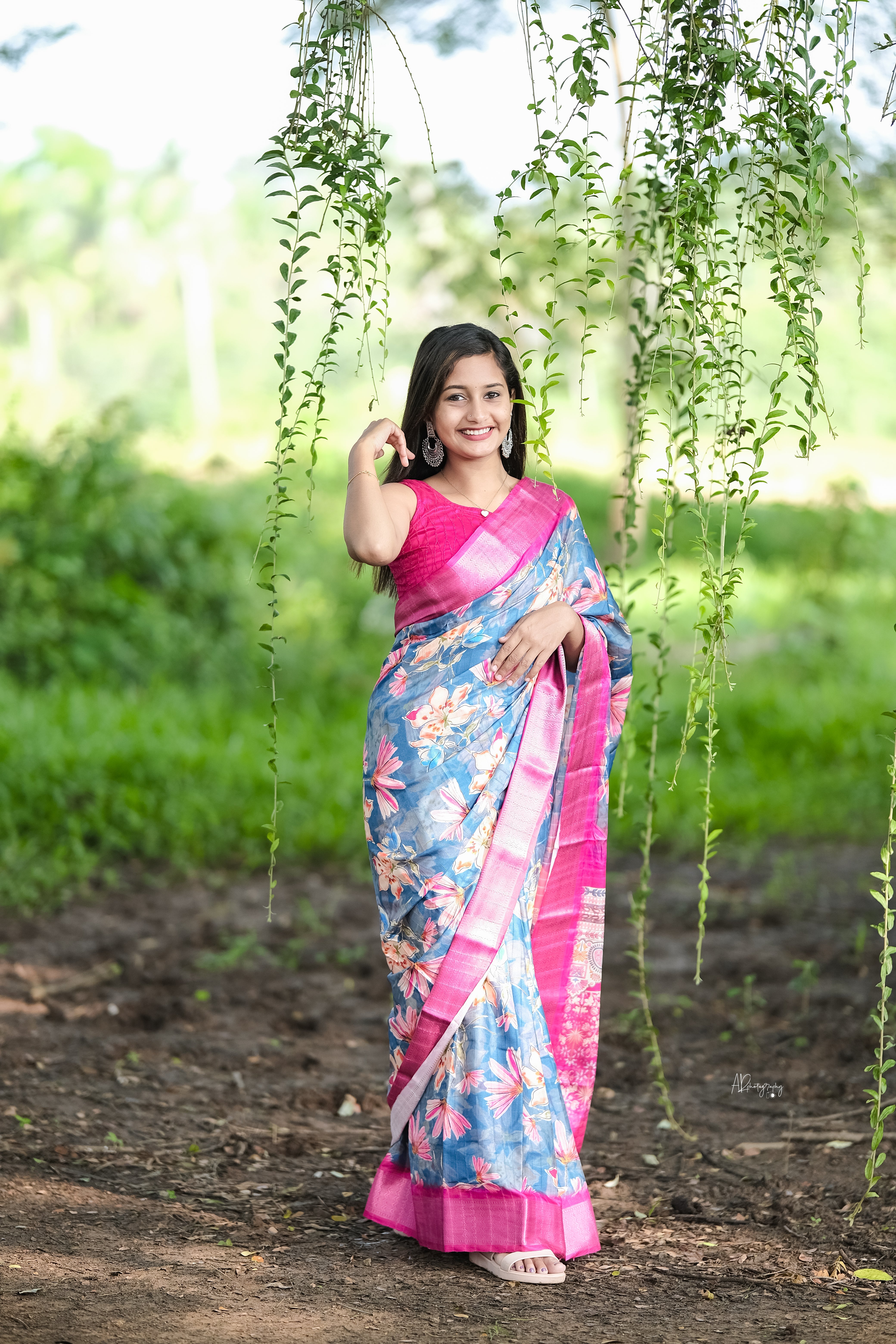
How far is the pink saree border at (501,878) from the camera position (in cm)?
283

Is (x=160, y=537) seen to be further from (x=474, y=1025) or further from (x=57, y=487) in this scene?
(x=474, y=1025)

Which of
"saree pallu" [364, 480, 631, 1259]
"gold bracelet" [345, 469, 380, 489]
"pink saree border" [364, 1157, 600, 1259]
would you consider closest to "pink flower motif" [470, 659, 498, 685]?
"saree pallu" [364, 480, 631, 1259]

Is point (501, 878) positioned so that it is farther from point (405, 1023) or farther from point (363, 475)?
point (363, 475)

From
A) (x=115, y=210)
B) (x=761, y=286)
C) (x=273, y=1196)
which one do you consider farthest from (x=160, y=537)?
(x=115, y=210)

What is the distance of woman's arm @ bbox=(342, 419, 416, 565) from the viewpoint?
284cm

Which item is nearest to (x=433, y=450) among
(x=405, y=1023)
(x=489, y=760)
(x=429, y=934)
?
(x=489, y=760)

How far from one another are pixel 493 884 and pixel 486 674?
18.4 inches

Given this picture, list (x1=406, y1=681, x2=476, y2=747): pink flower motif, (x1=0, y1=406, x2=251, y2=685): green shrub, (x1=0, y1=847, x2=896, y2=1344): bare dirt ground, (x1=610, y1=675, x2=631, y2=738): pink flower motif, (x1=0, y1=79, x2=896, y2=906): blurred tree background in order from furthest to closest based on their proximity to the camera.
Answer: (x1=0, y1=406, x2=251, y2=685): green shrub
(x1=0, y1=79, x2=896, y2=906): blurred tree background
(x1=610, y1=675, x2=631, y2=738): pink flower motif
(x1=406, y1=681, x2=476, y2=747): pink flower motif
(x1=0, y1=847, x2=896, y2=1344): bare dirt ground

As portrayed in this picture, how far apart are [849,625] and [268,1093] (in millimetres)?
8084

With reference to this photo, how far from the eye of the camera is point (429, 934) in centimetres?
287

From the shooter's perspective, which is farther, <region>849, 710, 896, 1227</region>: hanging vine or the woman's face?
the woman's face

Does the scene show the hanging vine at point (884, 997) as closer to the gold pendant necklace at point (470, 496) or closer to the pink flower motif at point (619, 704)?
the pink flower motif at point (619, 704)

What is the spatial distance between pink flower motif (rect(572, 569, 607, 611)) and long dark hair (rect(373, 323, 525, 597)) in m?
0.35

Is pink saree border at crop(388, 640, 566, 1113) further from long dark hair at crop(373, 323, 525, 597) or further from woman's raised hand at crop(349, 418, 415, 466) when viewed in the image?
woman's raised hand at crop(349, 418, 415, 466)
